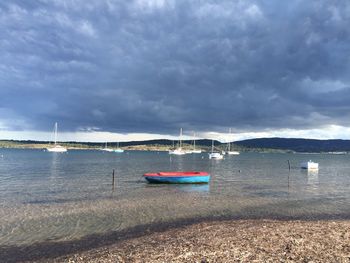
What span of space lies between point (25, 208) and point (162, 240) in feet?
57.8

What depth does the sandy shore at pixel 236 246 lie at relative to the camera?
1377 centimetres

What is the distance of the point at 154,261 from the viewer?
13.5 metres

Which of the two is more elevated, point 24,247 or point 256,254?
point 256,254

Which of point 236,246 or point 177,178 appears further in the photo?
point 177,178

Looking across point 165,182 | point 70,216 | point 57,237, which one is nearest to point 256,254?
point 57,237

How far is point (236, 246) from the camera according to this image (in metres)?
15.4

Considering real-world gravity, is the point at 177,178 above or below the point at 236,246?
below

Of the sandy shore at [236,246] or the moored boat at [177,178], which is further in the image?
the moored boat at [177,178]

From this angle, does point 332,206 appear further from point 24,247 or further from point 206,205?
point 24,247

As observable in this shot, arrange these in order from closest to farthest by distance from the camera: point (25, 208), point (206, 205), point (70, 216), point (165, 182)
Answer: point (70, 216), point (25, 208), point (206, 205), point (165, 182)

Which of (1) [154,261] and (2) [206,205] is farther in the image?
(2) [206,205]

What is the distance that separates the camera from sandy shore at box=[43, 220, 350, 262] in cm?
1377

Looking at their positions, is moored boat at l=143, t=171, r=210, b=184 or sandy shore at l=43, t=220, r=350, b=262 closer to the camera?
sandy shore at l=43, t=220, r=350, b=262

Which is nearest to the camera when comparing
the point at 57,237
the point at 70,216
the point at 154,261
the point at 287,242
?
the point at 154,261
